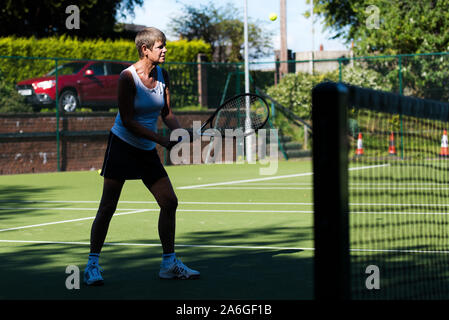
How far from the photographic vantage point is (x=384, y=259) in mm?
5781

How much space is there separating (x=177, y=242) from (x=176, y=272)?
5.73 feet

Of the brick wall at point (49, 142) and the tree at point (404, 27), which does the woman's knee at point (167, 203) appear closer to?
the brick wall at point (49, 142)

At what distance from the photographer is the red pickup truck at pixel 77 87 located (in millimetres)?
18000

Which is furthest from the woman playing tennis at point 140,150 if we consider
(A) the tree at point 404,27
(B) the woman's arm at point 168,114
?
(A) the tree at point 404,27

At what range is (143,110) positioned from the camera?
5230 millimetres

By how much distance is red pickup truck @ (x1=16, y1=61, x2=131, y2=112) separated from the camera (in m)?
18.0

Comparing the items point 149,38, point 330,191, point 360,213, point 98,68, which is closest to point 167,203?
point 149,38

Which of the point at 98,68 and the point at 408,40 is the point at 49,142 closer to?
the point at 98,68

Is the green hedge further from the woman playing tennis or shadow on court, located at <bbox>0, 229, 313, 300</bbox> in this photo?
the woman playing tennis

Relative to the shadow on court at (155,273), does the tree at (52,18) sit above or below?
above

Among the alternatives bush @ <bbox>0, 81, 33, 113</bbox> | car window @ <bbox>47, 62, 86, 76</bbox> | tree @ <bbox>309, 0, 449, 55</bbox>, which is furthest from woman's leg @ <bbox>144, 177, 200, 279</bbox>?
tree @ <bbox>309, 0, 449, 55</bbox>

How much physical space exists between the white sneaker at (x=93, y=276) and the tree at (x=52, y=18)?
22.3 meters

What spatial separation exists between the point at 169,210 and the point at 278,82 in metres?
18.2

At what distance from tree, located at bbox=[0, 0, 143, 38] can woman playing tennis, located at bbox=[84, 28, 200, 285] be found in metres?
22.0
